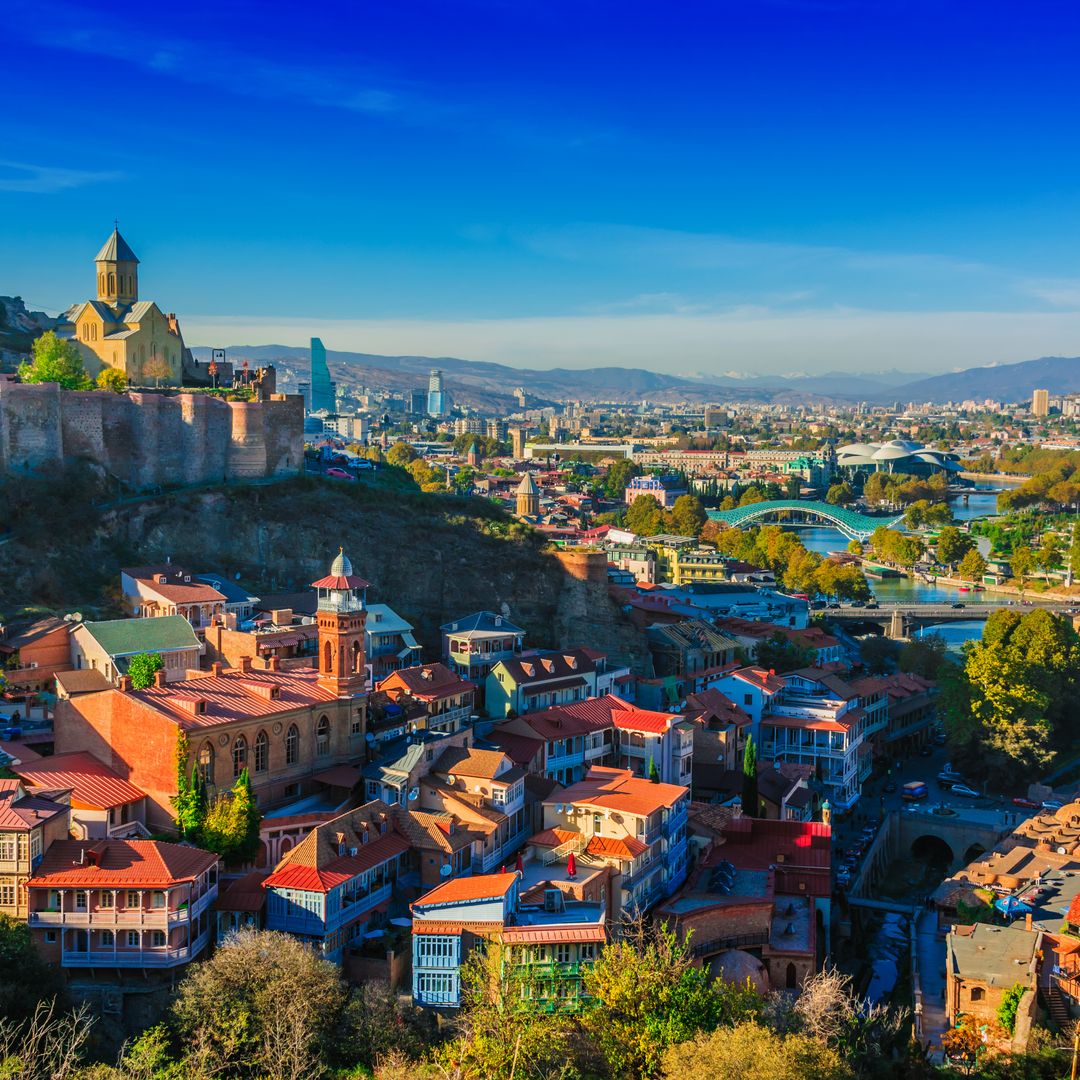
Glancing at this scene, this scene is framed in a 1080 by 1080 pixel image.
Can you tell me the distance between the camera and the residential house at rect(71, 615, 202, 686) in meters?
24.8

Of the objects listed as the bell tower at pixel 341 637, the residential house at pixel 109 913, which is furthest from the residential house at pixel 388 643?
the residential house at pixel 109 913

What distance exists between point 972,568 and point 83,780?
54.1 meters

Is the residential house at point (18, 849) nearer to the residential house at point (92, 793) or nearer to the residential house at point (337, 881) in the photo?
the residential house at point (92, 793)

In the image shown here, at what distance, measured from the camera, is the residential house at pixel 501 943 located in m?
17.8

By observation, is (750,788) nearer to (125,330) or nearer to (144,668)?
(144,668)

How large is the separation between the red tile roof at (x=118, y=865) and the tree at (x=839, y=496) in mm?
98971

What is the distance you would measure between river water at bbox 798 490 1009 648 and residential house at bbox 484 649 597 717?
22843mm

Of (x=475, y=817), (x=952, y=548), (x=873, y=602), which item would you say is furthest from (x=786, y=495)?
(x=475, y=817)

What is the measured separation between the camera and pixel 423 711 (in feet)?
83.7

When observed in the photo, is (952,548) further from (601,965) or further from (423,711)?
(601,965)

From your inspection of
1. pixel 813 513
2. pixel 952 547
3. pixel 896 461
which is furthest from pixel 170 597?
pixel 896 461

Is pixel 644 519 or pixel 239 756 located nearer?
pixel 239 756

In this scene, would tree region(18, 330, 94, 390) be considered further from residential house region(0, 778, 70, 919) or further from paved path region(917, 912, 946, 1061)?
paved path region(917, 912, 946, 1061)

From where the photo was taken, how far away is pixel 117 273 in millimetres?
39062
